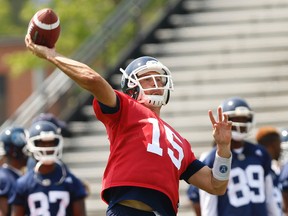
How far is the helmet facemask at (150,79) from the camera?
6.80 meters

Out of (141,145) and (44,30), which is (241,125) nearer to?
(141,145)

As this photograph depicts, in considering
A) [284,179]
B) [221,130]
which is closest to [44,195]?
[284,179]

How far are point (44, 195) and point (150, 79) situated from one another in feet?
9.54

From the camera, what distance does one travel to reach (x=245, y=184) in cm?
948

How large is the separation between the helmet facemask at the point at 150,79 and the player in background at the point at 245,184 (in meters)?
2.53

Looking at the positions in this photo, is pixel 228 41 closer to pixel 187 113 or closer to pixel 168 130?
pixel 187 113

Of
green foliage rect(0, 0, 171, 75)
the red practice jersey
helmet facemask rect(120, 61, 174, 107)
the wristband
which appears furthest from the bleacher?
the red practice jersey

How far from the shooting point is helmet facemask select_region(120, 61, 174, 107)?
6.80 m

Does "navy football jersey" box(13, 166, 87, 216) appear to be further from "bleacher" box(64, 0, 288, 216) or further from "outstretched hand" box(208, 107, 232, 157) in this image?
"bleacher" box(64, 0, 288, 216)

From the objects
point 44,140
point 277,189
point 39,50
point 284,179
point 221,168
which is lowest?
point 277,189

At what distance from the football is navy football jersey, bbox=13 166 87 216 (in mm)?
3013

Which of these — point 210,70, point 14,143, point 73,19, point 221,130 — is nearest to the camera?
point 221,130

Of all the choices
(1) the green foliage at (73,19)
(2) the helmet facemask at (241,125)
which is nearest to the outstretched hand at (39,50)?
(2) the helmet facemask at (241,125)

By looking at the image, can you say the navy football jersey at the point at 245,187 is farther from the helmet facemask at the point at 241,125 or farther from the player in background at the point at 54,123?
the player in background at the point at 54,123
